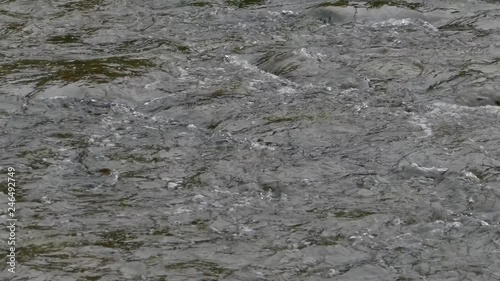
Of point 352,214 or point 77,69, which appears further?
point 77,69

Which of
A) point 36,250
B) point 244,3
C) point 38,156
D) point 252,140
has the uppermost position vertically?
point 36,250

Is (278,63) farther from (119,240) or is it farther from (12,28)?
(119,240)

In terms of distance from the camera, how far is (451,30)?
10.9 meters

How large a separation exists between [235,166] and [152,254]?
1659mm

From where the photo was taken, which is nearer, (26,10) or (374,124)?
(374,124)

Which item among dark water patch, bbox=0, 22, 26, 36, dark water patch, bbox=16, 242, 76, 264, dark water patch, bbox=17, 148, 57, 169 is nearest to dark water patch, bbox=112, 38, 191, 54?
dark water patch, bbox=0, 22, 26, 36

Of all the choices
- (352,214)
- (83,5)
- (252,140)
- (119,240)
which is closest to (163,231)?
(119,240)

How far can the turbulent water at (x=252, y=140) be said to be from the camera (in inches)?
245

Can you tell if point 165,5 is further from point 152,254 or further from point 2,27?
point 152,254

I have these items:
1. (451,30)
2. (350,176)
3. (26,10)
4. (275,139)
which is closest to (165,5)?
(26,10)

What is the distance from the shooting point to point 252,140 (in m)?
8.20

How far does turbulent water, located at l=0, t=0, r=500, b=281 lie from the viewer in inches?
245

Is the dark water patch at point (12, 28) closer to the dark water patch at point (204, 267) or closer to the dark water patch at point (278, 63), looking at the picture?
the dark water patch at point (278, 63)

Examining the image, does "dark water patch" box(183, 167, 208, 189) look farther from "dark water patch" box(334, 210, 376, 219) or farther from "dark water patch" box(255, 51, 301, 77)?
"dark water patch" box(255, 51, 301, 77)
